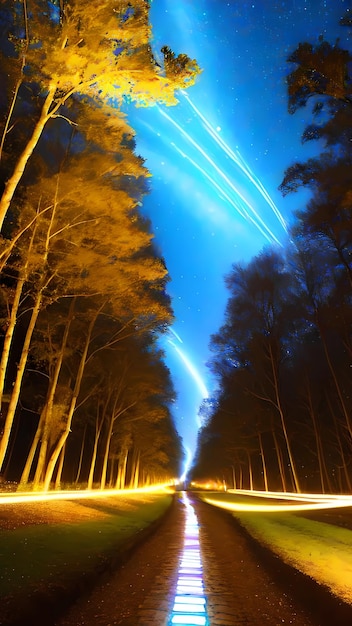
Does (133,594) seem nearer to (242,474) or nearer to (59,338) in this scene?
(59,338)

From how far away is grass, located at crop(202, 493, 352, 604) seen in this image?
16.6 feet

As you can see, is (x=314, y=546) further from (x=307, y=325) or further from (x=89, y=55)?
(x=307, y=325)

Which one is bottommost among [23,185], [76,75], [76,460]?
[76,460]

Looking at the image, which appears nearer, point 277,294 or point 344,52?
point 344,52

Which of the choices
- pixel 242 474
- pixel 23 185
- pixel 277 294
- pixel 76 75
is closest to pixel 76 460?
pixel 242 474

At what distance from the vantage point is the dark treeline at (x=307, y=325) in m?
11.3

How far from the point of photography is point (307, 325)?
88.3 ft

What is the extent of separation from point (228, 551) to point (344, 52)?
12.6 meters

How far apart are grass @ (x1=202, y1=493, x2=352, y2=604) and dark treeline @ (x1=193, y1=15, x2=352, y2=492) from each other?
854 cm

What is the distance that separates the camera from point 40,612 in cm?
368

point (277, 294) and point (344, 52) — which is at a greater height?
point (277, 294)

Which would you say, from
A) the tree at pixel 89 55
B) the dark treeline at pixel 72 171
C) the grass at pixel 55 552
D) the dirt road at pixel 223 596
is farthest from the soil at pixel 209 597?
the tree at pixel 89 55

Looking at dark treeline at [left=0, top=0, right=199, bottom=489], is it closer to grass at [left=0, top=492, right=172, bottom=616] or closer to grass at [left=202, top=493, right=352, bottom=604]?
grass at [left=0, top=492, right=172, bottom=616]

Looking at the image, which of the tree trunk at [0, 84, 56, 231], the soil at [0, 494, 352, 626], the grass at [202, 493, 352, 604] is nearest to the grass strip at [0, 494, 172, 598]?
the soil at [0, 494, 352, 626]
